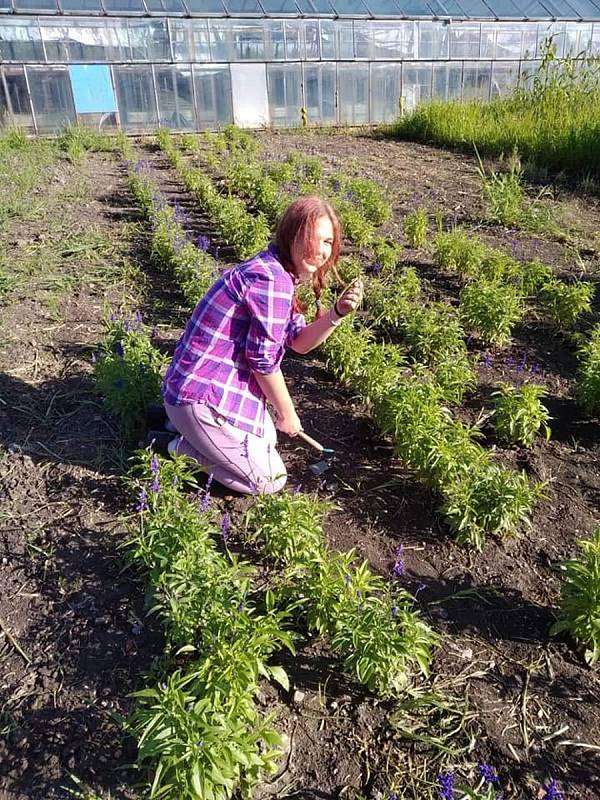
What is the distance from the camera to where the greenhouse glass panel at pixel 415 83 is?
1766 centimetres

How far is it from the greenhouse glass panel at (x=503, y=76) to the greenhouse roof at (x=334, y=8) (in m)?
1.21

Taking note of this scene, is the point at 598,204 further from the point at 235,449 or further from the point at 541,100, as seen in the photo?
the point at 235,449

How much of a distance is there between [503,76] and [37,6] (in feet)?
40.0

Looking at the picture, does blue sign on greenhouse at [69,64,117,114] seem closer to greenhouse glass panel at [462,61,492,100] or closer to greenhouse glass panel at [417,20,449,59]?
greenhouse glass panel at [417,20,449,59]

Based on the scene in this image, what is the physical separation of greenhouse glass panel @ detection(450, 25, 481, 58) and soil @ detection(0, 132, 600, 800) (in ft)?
51.5

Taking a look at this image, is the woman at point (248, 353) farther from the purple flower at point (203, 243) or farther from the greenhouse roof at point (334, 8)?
the greenhouse roof at point (334, 8)

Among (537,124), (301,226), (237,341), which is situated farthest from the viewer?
(537,124)

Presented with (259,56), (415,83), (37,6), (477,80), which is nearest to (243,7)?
(259,56)

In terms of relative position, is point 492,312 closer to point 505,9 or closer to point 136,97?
point 136,97

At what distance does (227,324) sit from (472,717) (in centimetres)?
203

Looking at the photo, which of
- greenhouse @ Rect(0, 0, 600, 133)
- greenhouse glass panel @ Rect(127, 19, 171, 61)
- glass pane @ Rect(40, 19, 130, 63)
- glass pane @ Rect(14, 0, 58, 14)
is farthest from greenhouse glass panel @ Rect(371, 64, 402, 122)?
glass pane @ Rect(14, 0, 58, 14)

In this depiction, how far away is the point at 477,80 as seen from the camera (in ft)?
60.3

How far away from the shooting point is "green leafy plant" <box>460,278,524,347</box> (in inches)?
193

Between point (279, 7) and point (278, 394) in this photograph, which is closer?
point (278, 394)
